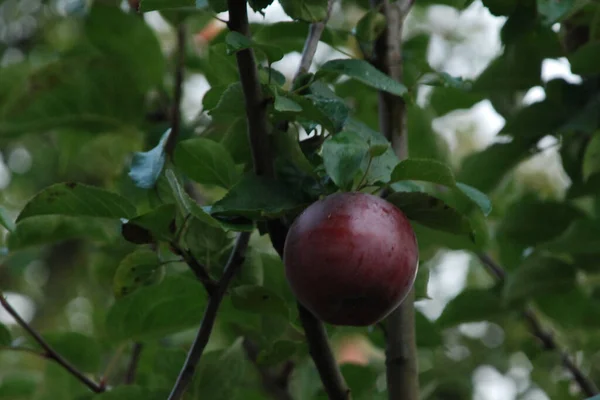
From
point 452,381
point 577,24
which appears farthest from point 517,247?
point 577,24

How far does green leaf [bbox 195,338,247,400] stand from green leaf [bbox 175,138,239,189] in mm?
241

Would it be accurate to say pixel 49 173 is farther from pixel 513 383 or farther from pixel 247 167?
pixel 247 167

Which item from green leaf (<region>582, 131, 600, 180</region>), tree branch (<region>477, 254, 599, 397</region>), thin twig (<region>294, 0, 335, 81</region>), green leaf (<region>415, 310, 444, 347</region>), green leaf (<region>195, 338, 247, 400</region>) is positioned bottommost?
tree branch (<region>477, 254, 599, 397</region>)

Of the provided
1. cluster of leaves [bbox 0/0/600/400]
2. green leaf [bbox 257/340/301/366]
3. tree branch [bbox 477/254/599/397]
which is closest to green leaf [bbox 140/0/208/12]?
cluster of leaves [bbox 0/0/600/400]

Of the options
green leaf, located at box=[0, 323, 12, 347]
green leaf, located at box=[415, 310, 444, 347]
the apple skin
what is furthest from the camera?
green leaf, located at box=[415, 310, 444, 347]

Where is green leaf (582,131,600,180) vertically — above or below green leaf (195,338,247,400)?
above

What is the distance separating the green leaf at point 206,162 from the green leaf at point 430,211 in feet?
0.55

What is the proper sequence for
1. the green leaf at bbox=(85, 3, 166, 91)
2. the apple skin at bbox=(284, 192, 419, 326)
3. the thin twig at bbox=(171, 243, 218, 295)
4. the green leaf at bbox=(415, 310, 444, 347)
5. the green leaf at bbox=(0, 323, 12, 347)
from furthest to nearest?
the green leaf at bbox=(85, 3, 166, 91), the green leaf at bbox=(415, 310, 444, 347), the green leaf at bbox=(0, 323, 12, 347), the thin twig at bbox=(171, 243, 218, 295), the apple skin at bbox=(284, 192, 419, 326)

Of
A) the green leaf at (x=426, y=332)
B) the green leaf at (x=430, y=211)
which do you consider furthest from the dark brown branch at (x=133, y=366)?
the green leaf at (x=430, y=211)

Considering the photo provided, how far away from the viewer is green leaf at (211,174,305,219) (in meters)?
0.74

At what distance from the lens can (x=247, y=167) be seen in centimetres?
88

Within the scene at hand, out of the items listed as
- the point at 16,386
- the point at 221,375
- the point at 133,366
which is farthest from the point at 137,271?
the point at 16,386

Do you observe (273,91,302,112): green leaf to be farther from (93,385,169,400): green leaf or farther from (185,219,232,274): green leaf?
(93,385,169,400): green leaf

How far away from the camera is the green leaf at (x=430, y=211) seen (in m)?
0.77
